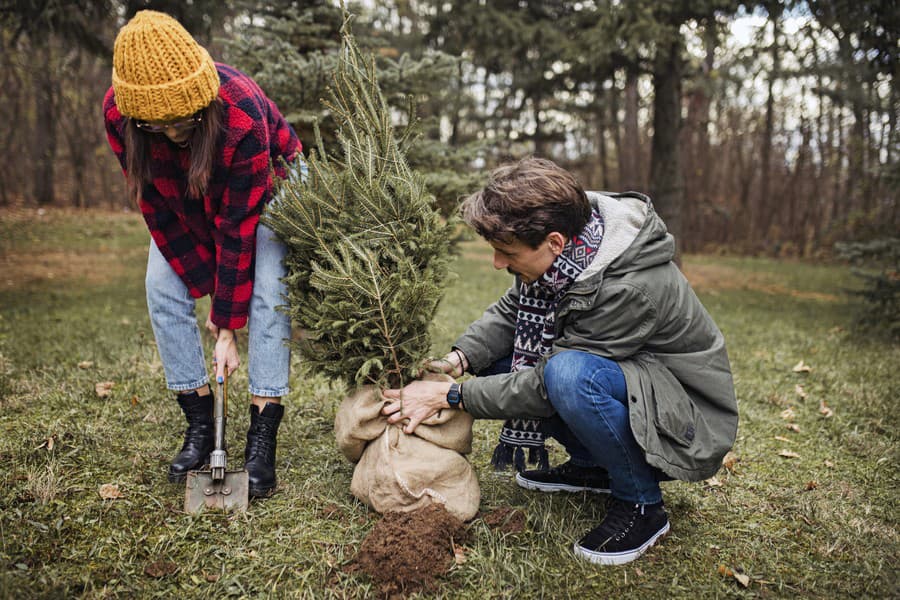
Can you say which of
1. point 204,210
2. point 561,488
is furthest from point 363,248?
point 561,488

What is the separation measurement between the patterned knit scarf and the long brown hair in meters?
1.30

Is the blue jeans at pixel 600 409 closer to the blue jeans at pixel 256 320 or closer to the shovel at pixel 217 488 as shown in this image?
the blue jeans at pixel 256 320

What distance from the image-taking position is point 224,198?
237 cm

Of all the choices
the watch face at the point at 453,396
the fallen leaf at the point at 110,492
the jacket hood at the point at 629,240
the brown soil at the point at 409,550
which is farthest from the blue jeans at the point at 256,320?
the jacket hood at the point at 629,240

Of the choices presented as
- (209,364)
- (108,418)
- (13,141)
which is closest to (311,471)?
(108,418)

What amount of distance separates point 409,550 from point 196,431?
1247 millimetres

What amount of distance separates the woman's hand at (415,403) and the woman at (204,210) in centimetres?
55

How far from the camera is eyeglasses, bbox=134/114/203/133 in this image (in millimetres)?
2117

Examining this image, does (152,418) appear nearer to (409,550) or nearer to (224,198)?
(224,198)

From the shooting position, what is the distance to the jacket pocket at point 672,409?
6.88 ft

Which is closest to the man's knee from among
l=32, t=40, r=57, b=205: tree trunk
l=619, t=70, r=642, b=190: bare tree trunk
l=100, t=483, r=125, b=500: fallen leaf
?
l=100, t=483, r=125, b=500: fallen leaf

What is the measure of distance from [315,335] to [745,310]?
283 inches

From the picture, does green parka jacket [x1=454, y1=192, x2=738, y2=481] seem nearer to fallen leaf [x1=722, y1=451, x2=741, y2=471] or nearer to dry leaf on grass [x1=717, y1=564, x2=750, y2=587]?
dry leaf on grass [x1=717, y1=564, x2=750, y2=587]

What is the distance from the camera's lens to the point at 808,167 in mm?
18000
